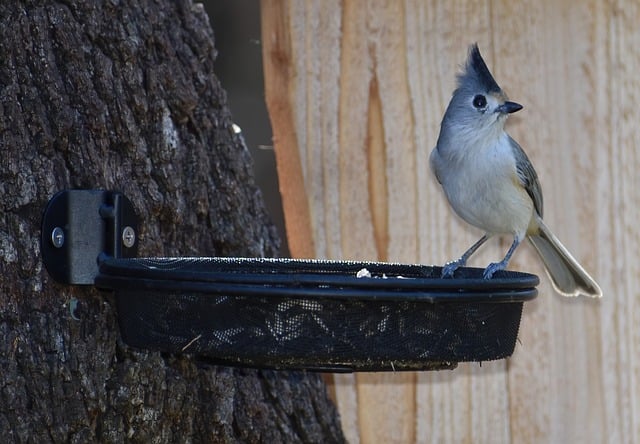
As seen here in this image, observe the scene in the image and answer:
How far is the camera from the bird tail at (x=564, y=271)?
2.71 m

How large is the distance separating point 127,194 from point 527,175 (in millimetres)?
1179

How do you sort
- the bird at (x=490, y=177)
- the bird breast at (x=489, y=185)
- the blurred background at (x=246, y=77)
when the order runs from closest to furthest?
the bird at (x=490, y=177)
the bird breast at (x=489, y=185)
the blurred background at (x=246, y=77)

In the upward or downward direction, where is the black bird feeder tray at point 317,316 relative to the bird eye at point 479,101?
downward

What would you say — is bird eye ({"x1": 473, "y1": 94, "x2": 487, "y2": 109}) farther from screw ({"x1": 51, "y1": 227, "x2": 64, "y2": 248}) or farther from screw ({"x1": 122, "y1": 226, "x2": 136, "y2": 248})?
screw ({"x1": 51, "y1": 227, "x2": 64, "y2": 248})

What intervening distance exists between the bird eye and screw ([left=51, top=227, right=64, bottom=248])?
1266 mm

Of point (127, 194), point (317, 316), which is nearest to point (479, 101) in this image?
point (127, 194)

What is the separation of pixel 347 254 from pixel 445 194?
349 mm

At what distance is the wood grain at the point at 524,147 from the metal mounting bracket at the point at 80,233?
2.58 ft

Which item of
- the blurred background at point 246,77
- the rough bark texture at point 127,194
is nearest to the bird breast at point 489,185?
the rough bark texture at point 127,194

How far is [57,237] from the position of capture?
2.13 meters

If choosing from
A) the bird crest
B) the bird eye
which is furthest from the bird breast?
the bird crest

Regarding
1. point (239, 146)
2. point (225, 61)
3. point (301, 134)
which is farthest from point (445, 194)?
point (225, 61)

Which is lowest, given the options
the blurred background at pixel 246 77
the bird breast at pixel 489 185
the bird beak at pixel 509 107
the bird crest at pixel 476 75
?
the bird breast at pixel 489 185

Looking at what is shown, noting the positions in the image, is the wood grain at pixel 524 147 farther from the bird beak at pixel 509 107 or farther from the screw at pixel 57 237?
the screw at pixel 57 237
